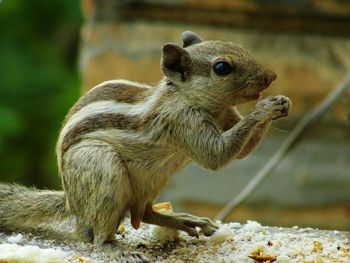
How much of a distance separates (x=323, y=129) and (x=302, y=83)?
297 millimetres

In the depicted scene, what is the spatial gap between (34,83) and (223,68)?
13.9 ft

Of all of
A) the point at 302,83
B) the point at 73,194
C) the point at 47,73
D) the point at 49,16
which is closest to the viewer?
the point at 73,194

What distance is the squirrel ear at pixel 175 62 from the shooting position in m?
2.77

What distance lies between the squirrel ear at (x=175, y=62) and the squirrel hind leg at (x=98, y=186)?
1.00 ft

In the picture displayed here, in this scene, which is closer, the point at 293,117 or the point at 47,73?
the point at 293,117

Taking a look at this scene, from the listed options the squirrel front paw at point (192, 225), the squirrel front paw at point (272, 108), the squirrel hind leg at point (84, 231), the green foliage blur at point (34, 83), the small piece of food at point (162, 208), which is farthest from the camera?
the green foliage blur at point (34, 83)

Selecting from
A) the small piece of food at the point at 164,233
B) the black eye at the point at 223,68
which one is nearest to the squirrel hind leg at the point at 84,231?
the small piece of food at the point at 164,233

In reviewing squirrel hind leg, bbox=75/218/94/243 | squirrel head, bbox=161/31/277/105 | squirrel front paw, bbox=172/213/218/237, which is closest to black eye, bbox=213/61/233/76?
squirrel head, bbox=161/31/277/105

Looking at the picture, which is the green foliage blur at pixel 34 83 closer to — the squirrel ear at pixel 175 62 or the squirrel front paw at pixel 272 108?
the squirrel ear at pixel 175 62

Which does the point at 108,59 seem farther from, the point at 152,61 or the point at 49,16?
the point at 49,16

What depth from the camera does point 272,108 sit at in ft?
8.80

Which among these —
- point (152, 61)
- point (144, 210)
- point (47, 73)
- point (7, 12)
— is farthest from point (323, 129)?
point (7, 12)

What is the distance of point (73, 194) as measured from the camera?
2.79 meters

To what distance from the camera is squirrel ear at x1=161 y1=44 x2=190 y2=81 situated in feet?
9.07
